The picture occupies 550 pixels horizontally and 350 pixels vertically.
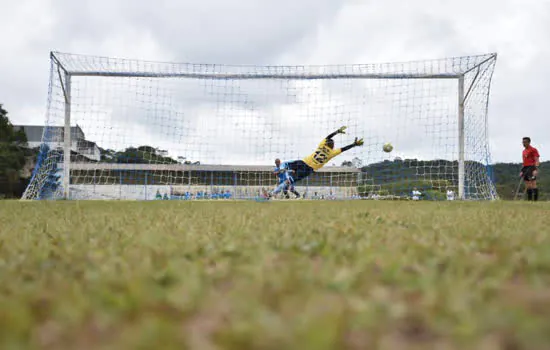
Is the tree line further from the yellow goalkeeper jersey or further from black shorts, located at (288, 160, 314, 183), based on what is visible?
black shorts, located at (288, 160, 314, 183)

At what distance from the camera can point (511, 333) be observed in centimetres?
88

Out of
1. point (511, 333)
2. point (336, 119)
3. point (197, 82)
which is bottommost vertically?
point (511, 333)

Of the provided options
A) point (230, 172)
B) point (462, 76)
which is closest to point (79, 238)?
point (462, 76)

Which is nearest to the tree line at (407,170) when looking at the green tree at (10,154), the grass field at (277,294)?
the grass field at (277,294)

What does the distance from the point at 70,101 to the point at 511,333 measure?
1371 centimetres

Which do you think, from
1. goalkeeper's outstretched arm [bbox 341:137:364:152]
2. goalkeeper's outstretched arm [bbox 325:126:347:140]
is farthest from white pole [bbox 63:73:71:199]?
goalkeeper's outstretched arm [bbox 341:137:364:152]

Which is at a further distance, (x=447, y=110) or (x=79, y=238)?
(x=447, y=110)

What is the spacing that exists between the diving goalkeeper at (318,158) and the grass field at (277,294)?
10.8 metres

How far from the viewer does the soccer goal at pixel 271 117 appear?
504 inches

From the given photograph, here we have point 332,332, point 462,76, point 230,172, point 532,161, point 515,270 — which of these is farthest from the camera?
point 230,172

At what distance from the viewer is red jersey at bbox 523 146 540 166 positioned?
31.6 feet

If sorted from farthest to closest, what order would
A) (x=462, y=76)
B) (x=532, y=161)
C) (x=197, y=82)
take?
(x=197, y=82) → (x=462, y=76) → (x=532, y=161)

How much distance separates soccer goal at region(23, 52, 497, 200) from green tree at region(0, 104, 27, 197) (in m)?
15.8

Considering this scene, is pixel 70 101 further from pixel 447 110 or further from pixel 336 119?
pixel 447 110
